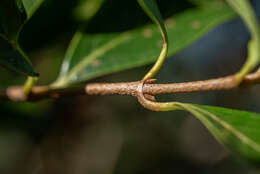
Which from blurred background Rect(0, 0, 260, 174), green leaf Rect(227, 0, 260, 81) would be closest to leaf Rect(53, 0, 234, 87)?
blurred background Rect(0, 0, 260, 174)

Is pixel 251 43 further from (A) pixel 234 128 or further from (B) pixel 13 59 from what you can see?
(B) pixel 13 59

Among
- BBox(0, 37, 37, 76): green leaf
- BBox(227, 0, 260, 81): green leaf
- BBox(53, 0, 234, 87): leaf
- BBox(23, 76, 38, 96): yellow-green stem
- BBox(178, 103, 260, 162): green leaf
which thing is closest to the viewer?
BBox(178, 103, 260, 162): green leaf

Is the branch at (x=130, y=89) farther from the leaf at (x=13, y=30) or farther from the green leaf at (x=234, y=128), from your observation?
the leaf at (x=13, y=30)

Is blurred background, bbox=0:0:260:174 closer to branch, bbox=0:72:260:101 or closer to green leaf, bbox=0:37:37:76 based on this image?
branch, bbox=0:72:260:101

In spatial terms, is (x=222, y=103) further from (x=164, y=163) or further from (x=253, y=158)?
(x=253, y=158)

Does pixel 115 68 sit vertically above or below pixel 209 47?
above

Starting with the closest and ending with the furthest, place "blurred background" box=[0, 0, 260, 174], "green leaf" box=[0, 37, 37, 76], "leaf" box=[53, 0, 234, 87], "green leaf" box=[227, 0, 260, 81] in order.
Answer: "green leaf" box=[227, 0, 260, 81], "green leaf" box=[0, 37, 37, 76], "leaf" box=[53, 0, 234, 87], "blurred background" box=[0, 0, 260, 174]

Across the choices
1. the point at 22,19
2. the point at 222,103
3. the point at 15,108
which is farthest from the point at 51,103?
the point at 222,103
